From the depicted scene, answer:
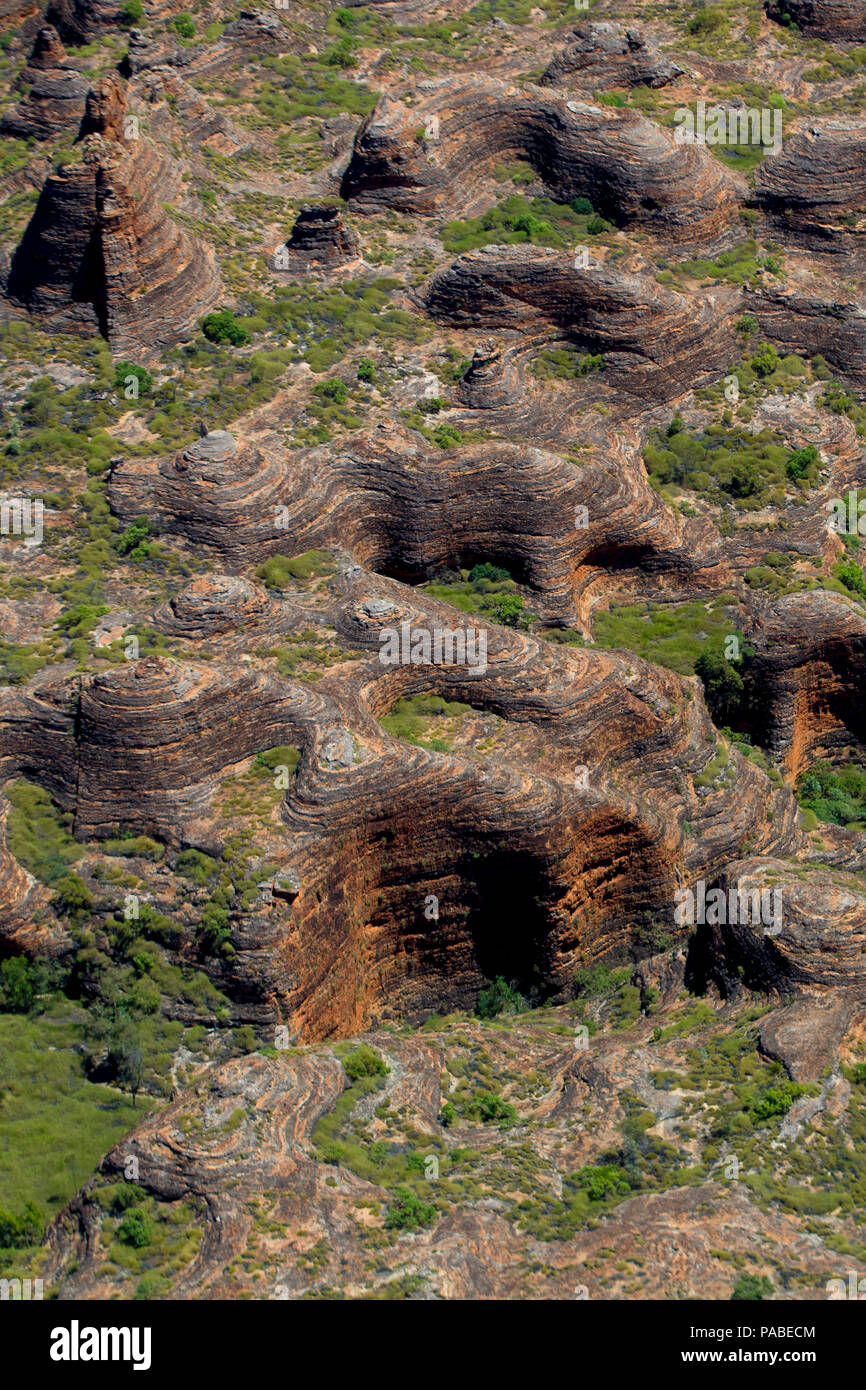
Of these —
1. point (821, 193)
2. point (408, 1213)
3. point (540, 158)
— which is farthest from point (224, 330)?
point (408, 1213)

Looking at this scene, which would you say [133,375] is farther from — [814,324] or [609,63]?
[609,63]

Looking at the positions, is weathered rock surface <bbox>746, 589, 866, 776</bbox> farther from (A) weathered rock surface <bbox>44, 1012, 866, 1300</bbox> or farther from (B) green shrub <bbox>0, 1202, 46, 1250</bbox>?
(B) green shrub <bbox>0, 1202, 46, 1250</bbox>

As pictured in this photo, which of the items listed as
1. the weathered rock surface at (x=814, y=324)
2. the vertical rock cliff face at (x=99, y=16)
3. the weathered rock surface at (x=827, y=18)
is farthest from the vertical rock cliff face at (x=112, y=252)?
the weathered rock surface at (x=827, y=18)

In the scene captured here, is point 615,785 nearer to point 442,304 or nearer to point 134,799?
point 134,799

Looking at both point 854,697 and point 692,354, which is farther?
point 692,354

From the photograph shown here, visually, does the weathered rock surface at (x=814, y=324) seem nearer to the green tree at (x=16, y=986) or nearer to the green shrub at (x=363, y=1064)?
the green shrub at (x=363, y=1064)

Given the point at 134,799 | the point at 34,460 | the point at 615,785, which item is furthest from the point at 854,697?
the point at 34,460
